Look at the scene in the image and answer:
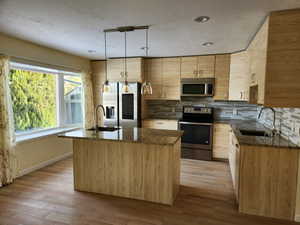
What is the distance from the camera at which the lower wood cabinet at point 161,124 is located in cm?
441

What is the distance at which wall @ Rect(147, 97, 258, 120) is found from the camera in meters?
4.37

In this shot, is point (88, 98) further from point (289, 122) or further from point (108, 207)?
point (289, 122)

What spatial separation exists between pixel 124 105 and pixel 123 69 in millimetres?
879

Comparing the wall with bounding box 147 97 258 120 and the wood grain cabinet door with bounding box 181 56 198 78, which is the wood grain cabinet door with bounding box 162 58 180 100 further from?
the wall with bounding box 147 97 258 120

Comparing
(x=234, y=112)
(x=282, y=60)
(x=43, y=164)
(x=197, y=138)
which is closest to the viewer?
(x=282, y=60)

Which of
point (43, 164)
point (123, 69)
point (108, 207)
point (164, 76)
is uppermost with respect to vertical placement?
point (123, 69)

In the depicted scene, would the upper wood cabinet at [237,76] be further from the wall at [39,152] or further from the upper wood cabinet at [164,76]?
the wall at [39,152]

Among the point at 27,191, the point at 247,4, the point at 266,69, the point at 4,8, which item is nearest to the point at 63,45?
the point at 4,8

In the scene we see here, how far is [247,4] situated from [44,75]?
386 cm

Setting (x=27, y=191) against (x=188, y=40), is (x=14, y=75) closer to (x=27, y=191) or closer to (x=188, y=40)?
(x=27, y=191)

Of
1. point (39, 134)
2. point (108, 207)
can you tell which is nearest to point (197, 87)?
point (108, 207)

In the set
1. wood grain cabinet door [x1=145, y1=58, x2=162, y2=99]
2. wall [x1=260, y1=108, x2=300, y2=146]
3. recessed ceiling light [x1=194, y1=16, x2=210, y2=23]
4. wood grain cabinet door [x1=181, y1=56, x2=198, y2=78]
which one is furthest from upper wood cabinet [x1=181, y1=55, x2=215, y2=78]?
recessed ceiling light [x1=194, y1=16, x2=210, y2=23]

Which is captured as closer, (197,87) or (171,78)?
(197,87)

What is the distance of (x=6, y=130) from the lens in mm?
2928
